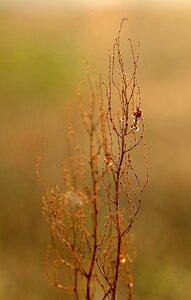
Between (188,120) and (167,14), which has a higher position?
(167,14)

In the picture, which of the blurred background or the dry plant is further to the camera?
the blurred background

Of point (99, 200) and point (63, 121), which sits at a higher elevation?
point (63, 121)

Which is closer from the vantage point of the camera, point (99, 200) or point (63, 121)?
point (99, 200)

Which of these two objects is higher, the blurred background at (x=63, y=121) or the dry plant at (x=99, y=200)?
the blurred background at (x=63, y=121)

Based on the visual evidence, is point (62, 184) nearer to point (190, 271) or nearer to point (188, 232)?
point (188, 232)

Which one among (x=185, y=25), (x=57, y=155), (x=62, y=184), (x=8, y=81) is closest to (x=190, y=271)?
(x=62, y=184)

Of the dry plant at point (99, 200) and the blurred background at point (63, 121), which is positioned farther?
the blurred background at point (63, 121)

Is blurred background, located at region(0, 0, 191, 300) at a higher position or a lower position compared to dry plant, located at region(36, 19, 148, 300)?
higher

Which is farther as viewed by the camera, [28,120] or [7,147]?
[28,120]
